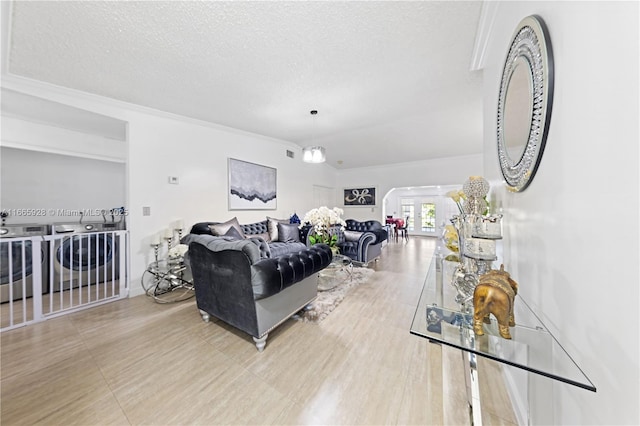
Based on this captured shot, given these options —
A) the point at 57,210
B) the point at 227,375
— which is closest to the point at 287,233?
the point at 227,375

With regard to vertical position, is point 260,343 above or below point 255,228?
below

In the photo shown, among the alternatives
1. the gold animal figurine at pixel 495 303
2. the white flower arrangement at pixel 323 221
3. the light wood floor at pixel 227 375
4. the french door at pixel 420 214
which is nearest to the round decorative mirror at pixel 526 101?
the gold animal figurine at pixel 495 303

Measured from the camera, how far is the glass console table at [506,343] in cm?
65

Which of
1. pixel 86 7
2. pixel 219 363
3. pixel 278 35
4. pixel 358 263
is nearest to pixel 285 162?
pixel 358 263

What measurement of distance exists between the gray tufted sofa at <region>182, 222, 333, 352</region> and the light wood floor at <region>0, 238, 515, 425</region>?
8.2 inches

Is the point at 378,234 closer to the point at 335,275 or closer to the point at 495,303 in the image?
the point at 335,275

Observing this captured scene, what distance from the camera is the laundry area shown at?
2480 millimetres

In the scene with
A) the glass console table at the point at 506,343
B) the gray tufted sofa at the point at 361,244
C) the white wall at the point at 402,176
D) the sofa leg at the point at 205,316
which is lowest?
the sofa leg at the point at 205,316

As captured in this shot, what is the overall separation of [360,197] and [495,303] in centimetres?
688

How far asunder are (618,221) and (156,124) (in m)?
4.42

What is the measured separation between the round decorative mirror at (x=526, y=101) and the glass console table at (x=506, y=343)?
699 mm

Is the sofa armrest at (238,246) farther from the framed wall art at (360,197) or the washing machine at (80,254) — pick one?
the framed wall art at (360,197)

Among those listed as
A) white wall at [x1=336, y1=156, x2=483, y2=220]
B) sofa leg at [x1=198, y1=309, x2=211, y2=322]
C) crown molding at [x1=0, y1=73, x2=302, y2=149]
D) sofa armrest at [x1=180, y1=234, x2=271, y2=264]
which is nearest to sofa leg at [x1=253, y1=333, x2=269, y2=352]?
sofa armrest at [x1=180, y1=234, x2=271, y2=264]

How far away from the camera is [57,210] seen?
12.1ft
